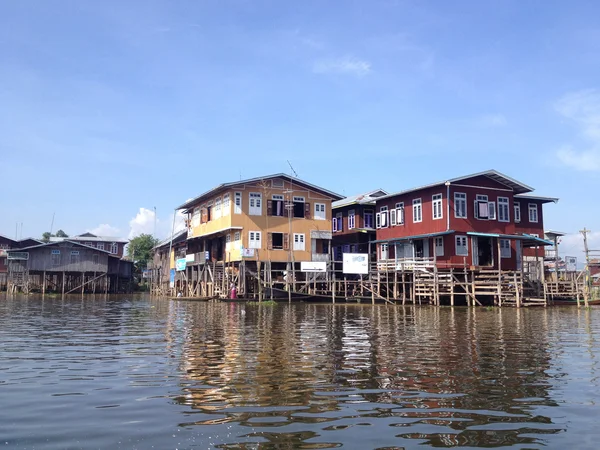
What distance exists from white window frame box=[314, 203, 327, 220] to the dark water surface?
28204 mm

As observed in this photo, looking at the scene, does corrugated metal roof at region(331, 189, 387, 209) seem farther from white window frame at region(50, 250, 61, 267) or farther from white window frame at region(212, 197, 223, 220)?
white window frame at region(50, 250, 61, 267)

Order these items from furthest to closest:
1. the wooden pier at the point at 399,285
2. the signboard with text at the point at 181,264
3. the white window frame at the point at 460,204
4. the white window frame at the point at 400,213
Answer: the signboard with text at the point at 181,264, the white window frame at the point at 400,213, the white window frame at the point at 460,204, the wooden pier at the point at 399,285

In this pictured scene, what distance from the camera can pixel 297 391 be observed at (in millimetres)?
8883

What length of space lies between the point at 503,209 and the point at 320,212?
46.3 feet

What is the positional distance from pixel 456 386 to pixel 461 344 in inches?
233

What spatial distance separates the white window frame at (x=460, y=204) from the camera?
37281mm

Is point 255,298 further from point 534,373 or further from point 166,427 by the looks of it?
point 166,427

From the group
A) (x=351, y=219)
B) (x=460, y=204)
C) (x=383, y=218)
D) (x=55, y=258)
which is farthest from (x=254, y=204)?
(x=55, y=258)

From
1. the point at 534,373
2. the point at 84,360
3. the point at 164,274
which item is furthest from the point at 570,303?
the point at 164,274

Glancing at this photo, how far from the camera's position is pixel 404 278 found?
38.9m

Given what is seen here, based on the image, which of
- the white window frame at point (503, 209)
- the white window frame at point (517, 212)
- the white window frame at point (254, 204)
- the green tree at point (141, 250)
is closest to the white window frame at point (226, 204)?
the white window frame at point (254, 204)

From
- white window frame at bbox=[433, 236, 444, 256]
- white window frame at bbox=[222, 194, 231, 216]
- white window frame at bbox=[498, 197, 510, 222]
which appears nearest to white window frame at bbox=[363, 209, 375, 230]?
white window frame at bbox=[433, 236, 444, 256]

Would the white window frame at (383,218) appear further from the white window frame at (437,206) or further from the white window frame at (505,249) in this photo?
the white window frame at (505,249)

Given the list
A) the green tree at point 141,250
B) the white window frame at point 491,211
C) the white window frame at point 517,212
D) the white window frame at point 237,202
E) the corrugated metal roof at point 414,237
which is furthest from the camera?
→ the green tree at point 141,250
